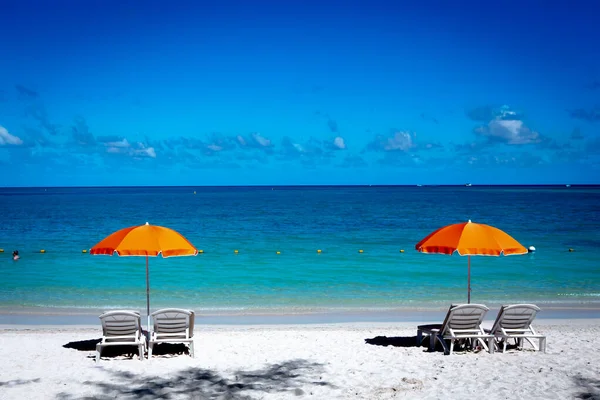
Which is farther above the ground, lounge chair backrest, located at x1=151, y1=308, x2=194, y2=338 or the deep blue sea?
lounge chair backrest, located at x1=151, y1=308, x2=194, y2=338

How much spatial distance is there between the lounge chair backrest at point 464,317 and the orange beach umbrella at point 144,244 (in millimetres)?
4428

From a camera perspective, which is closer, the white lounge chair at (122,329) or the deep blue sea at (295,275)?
the white lounge chair at (122,329)

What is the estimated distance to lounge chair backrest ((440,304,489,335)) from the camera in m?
9.38

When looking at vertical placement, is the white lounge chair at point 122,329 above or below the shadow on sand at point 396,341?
above

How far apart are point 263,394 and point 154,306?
926cm

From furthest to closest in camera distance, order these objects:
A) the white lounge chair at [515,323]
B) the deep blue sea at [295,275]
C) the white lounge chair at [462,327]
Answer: the deep blue sea at [295,275]
the white lounge chair at [515,323]
the white lounge chair at [462,327]

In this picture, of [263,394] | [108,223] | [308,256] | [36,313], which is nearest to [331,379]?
[263,394]

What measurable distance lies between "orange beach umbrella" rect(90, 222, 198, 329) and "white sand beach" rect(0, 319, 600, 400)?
1708 millimetres

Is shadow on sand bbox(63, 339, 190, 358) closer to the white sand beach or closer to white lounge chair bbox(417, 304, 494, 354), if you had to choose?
the white sand beach

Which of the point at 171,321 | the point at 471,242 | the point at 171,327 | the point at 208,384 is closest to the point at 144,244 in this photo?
the point at 171,321

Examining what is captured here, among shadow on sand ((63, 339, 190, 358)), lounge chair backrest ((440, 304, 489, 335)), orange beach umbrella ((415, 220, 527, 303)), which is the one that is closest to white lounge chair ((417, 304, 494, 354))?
lounge chair backrest ((440, 304, 489, 335))

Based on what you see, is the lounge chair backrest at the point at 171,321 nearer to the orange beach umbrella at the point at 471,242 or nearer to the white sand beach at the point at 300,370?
the white sand beach at the point at 300,370

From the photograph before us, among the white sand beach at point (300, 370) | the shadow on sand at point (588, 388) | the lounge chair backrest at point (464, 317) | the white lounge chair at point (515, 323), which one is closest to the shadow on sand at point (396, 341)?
the white sand beach at point (300, 370)

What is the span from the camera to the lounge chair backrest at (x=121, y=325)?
8.98 meters
